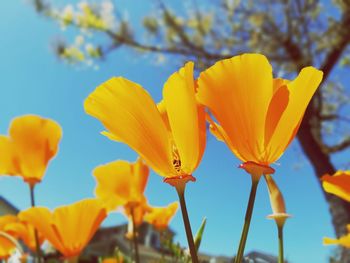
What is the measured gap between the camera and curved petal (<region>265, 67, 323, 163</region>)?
45 centimetres

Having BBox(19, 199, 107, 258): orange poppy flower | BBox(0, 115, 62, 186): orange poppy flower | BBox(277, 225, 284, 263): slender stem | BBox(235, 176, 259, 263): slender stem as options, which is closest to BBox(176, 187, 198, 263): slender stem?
BBox(235, 176, 259, 263): slender stem

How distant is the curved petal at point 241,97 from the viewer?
0.45m

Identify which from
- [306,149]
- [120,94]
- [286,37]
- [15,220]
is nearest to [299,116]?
[120,94]

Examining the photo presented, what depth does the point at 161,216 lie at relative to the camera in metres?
1.25

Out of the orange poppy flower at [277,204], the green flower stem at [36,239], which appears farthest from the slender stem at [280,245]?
the green flower stem at [36,239]

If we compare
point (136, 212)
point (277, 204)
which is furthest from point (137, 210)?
point (277, 204)

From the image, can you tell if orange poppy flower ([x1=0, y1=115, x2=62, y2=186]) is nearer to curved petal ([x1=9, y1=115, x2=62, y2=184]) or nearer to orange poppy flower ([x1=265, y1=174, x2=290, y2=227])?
curved petal ([x1=9, y1=115, x2=62, y2=184])

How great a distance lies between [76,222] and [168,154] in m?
0.39

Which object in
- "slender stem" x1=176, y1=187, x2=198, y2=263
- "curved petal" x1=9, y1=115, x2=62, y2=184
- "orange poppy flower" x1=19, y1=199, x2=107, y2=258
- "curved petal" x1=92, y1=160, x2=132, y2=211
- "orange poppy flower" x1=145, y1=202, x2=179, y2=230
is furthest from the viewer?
"orange poppy flower" x1=145, y1=202, x2=179, y2=230

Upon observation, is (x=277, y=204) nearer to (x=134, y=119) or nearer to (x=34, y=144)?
(x=134, y=119)

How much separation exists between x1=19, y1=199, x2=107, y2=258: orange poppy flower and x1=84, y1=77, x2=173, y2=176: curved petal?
0.36 metres

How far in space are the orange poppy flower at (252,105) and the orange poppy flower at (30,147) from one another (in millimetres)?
537

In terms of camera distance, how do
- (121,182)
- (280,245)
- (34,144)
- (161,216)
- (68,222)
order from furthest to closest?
1. (161,216)
2. (121,182)
3. (34,144)
4. (68,222)
5. (280,245)

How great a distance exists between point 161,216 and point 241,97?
2.77 ft
